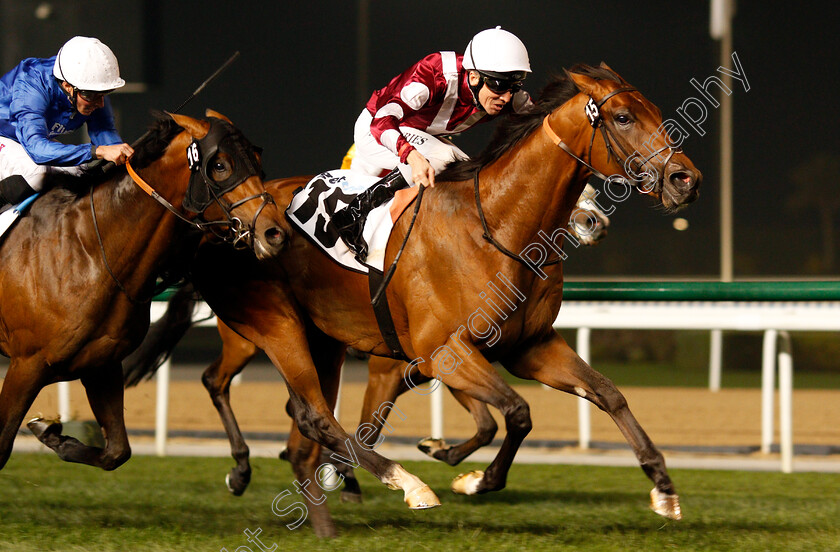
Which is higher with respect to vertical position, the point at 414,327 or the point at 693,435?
the point at 414,327

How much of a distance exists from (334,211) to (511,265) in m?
0.78

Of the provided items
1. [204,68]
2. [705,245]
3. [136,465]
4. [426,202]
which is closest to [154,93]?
[204,68]

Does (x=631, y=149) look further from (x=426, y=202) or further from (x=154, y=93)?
(x=154, y=93)

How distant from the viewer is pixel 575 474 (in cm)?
518

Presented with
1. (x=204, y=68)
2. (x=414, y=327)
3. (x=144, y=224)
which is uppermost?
(x=204, y=68)

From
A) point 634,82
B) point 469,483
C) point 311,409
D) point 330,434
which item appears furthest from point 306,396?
point 634,82

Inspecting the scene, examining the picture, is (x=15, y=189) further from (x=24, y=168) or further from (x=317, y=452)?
(x=317, y=452)

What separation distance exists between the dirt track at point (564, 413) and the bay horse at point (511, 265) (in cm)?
296

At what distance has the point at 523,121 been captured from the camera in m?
3.43

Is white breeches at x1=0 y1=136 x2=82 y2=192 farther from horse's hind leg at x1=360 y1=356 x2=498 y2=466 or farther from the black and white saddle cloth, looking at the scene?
horse's hind leg at x1=360 y1=356 x2=498 y2=466

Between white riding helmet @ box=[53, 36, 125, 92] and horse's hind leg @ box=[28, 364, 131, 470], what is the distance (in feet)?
3.14

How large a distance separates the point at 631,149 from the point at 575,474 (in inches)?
97.9

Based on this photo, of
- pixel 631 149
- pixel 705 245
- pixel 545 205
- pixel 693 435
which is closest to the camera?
pixel 631 149

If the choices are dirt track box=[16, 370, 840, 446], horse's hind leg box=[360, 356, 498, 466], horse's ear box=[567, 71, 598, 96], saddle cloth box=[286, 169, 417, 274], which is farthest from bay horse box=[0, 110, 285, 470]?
dirt track box=[16, 370, 840, 446]
